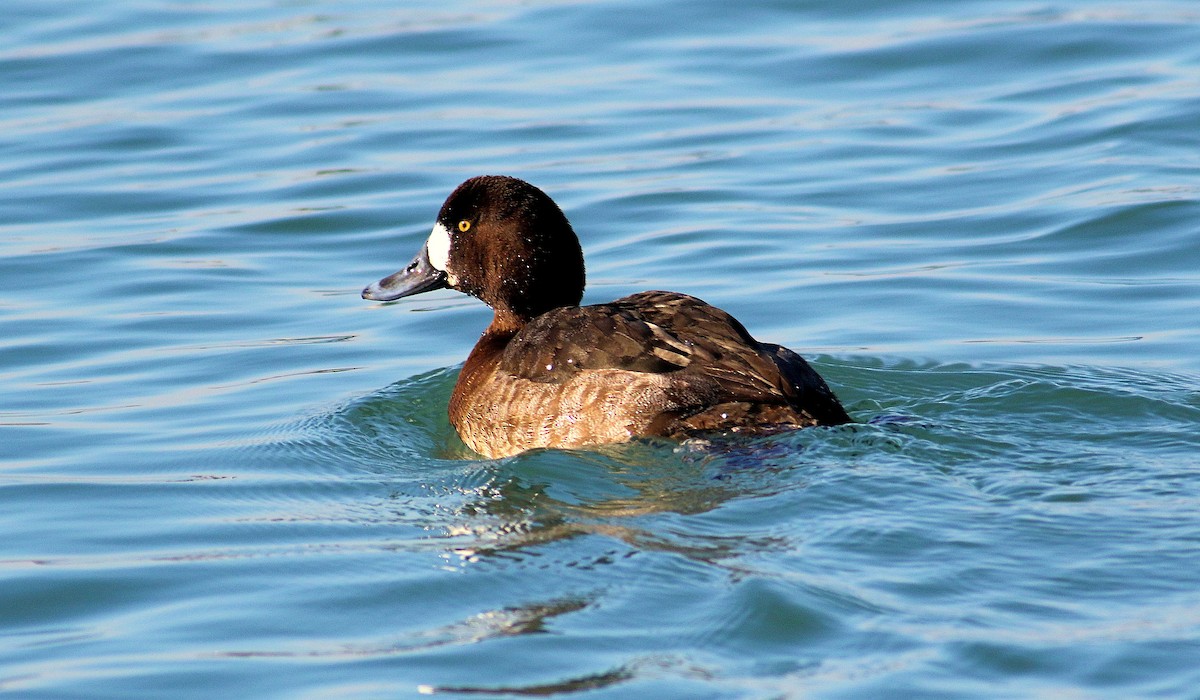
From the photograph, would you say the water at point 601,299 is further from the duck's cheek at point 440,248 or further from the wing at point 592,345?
the duck's cheek at point 440,248

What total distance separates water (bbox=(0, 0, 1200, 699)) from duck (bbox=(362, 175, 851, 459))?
20cm

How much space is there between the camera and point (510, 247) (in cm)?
773

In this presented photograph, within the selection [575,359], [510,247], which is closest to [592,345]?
[575,359]

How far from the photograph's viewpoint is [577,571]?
5.54m

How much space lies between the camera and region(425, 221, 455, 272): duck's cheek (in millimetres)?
8031

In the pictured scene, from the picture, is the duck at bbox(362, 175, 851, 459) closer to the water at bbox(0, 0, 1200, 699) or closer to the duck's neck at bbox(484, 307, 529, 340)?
the duck's neck at bbox(484, 307, 529, 340)

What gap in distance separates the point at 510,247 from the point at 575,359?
1004 millimetres

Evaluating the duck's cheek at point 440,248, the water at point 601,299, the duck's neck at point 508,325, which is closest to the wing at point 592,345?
the water at point 601,299

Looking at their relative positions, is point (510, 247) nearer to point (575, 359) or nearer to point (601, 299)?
point (575, 359)

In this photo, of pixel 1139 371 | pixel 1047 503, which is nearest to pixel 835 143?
pixel 1139 371

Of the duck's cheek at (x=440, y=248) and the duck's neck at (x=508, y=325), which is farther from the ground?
the duck's cheek at (x=440, y=248)

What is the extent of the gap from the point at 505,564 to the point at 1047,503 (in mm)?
2036

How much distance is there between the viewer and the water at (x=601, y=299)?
16.7ft

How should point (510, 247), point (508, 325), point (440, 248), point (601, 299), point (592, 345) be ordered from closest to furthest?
1. point (592, 345)
2. point (510, 247)
3. point (508, 325)
4. point (440, 248)
5. point (601, 299)
